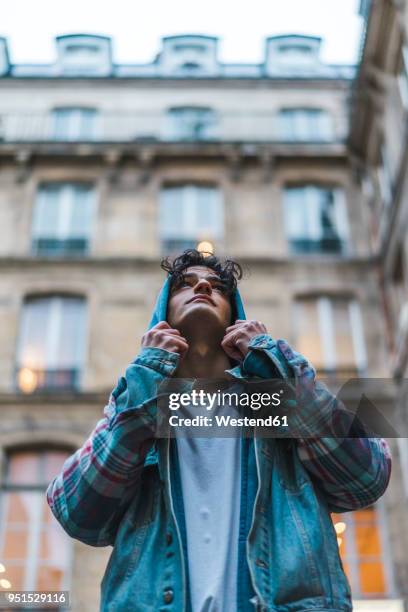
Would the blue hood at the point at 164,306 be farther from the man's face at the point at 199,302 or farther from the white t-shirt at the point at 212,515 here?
the white t-shirt at the point at 212,515

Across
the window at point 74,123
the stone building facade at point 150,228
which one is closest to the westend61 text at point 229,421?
the stone building facade at point 150,228

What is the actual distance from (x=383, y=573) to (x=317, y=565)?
11127mm

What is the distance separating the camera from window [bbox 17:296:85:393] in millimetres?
13664

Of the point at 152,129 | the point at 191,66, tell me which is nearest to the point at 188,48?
the point at 191,66

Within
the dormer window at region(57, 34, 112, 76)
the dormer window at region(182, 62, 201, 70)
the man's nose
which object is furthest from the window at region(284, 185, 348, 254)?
the man's nose

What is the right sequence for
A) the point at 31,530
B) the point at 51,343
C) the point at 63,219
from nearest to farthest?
the point at 31,530
the point at 51,343
the point at 63,219

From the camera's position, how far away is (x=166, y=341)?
220 cm

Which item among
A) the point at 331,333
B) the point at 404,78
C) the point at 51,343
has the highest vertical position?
the point at 404,78

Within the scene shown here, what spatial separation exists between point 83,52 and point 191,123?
14.9 feet

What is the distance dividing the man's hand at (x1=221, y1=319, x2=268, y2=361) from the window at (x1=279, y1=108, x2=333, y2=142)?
16.5 meters

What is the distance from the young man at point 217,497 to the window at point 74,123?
16845mm

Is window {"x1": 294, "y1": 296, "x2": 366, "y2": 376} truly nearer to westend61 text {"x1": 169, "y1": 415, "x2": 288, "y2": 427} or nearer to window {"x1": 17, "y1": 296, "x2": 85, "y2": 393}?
Result: window {"x1": 17, "y1": 296, "x2": 85, "y2": 393}

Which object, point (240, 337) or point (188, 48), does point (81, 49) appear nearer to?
point (188, 48)

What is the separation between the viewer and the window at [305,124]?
1838 centimetres
